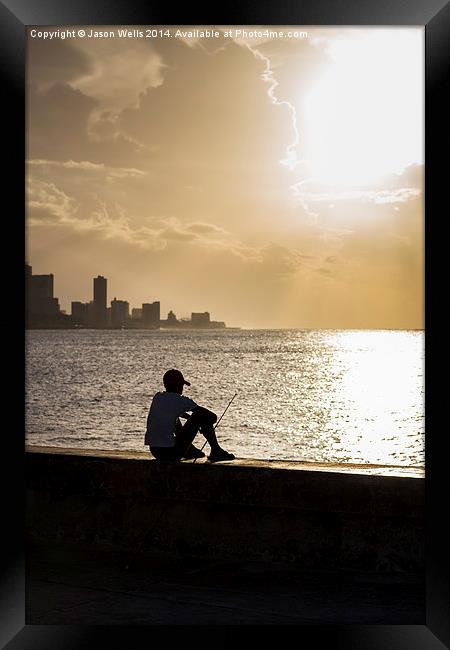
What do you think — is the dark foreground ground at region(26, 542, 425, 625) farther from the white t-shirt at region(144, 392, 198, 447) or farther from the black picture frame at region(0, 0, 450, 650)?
the white t-shirt at region(144, 392, 198, 447)

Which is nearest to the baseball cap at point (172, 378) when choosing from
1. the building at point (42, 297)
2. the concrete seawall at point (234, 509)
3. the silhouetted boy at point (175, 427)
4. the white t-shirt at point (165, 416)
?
the silhouetted boy at point (175, 427)

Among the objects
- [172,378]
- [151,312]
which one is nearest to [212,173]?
[151,312]

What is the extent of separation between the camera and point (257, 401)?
66188 mm

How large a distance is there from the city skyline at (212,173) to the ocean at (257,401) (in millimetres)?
8007

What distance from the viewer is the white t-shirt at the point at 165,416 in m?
7.93

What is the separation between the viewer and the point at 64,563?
24.0 ft

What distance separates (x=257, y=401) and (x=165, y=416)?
58.4m

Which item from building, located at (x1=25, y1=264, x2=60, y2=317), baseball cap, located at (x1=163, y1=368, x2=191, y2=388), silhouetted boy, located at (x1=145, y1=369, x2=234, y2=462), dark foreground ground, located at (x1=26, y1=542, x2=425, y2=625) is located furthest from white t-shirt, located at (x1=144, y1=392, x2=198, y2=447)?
building, located at (x1=25, y1=264, x2=60, y2=317)

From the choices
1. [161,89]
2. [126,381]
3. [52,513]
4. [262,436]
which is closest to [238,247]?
[161,89]

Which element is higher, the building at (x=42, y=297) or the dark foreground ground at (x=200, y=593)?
the building at (x=42, y=297)
